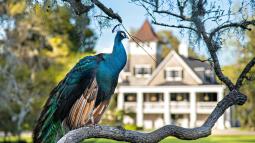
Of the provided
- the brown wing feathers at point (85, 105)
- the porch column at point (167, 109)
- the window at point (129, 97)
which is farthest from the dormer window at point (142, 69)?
the brown wing feathers at point (85, 105)

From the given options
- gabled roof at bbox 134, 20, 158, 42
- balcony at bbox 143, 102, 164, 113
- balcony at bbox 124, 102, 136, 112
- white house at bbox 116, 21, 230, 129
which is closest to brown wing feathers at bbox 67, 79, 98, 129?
white house at bbox 116, 21, 230, 129

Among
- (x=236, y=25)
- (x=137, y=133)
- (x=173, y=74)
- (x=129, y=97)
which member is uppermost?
(x=236, y=25)

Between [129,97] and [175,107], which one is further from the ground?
[129,97]

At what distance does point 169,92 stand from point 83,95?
30.2 meters

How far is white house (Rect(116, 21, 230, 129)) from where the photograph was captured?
33.8 meters

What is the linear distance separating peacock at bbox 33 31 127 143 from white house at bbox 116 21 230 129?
2843 centimetres

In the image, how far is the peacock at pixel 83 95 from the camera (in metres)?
4.60

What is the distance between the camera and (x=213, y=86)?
3394 centimetres

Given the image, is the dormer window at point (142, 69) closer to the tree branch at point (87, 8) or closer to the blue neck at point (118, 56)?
the tree branch at point (87, 8)

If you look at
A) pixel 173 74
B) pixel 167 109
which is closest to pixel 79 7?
pixel 167 109

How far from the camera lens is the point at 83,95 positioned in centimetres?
464

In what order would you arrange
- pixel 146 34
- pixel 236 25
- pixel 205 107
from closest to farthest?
pixel 236 25 < pixel 205 107 < pixel 146 34

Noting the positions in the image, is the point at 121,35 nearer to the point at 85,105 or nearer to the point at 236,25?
the point at 85,105

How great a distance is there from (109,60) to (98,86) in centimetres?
22
